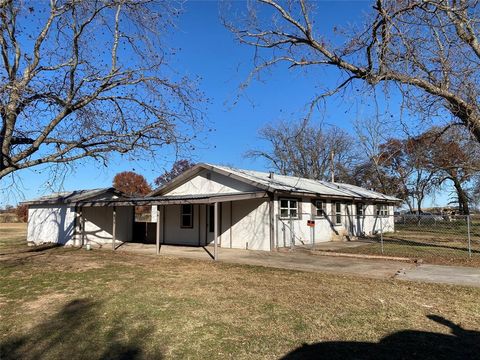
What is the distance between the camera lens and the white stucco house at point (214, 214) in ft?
58.4

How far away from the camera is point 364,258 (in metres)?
14.7

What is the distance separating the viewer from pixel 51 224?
74.2ft

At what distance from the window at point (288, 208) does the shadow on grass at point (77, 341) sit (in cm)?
1238

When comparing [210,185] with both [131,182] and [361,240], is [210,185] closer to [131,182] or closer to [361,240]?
[361,240]

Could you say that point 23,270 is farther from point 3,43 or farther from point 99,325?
point 99,325

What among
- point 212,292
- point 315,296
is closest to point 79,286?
point 212,292

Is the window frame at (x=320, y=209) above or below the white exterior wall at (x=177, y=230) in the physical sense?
above

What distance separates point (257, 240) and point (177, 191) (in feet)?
19.9

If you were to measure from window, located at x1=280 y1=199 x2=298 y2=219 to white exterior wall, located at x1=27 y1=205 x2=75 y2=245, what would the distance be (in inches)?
430

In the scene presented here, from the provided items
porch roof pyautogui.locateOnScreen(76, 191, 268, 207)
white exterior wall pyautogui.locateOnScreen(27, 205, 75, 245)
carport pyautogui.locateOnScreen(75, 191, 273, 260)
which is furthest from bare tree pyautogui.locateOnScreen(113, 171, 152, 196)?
porch roof pyautogui.locateOnScreen(76, 191, 268, 207)

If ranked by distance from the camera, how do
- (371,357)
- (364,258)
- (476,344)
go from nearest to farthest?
(371,357)
(476,344)
(364,258)

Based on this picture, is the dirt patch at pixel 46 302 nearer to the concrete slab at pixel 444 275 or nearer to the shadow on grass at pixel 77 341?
the shadow on grass at pixel 77 341

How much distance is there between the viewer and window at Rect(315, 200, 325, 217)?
2148 cm

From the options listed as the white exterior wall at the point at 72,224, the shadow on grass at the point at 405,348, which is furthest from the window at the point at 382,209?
the shadow on grass at the point at 405,348
